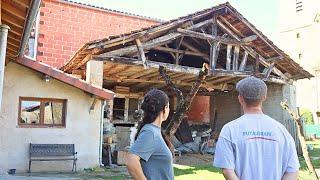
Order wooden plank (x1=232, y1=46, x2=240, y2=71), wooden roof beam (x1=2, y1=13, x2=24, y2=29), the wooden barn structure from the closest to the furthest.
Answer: wooden roof beam (x1=2, y1=13, x2=24, y2=29) < the wooden barn structure < wooden plank (x1=232, y1=46, x2=240, y2=71)

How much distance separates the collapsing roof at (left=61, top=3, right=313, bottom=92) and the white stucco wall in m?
1.34

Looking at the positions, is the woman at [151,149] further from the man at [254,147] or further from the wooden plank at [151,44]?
the wooden plank at [151,44]

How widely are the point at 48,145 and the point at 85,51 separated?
9.23ft

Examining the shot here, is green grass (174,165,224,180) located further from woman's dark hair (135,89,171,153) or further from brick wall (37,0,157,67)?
brick wall (37,0,157,67)

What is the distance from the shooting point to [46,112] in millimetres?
10812

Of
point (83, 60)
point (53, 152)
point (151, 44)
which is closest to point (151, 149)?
point (53, 152)

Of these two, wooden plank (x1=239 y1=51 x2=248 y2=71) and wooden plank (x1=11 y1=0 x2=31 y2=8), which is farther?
wooden plank (x1=239 y1=51 x2=248 y2=71)

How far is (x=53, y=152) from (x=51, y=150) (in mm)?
86

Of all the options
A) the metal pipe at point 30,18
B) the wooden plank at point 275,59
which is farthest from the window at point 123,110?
the metal pipe at point 30,18

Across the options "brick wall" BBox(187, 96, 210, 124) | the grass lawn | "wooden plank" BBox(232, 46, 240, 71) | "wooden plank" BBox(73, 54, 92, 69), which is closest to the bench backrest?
"wooden plank" BBox(73, 54, 92, 69)

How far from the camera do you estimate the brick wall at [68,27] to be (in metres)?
15.5

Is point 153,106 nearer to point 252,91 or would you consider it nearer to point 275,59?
point 252,91

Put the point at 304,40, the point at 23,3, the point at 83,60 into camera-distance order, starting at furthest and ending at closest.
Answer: the point at 304,40
the point at 83,60
the point at 23,3

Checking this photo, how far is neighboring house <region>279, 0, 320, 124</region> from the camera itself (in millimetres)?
40188
